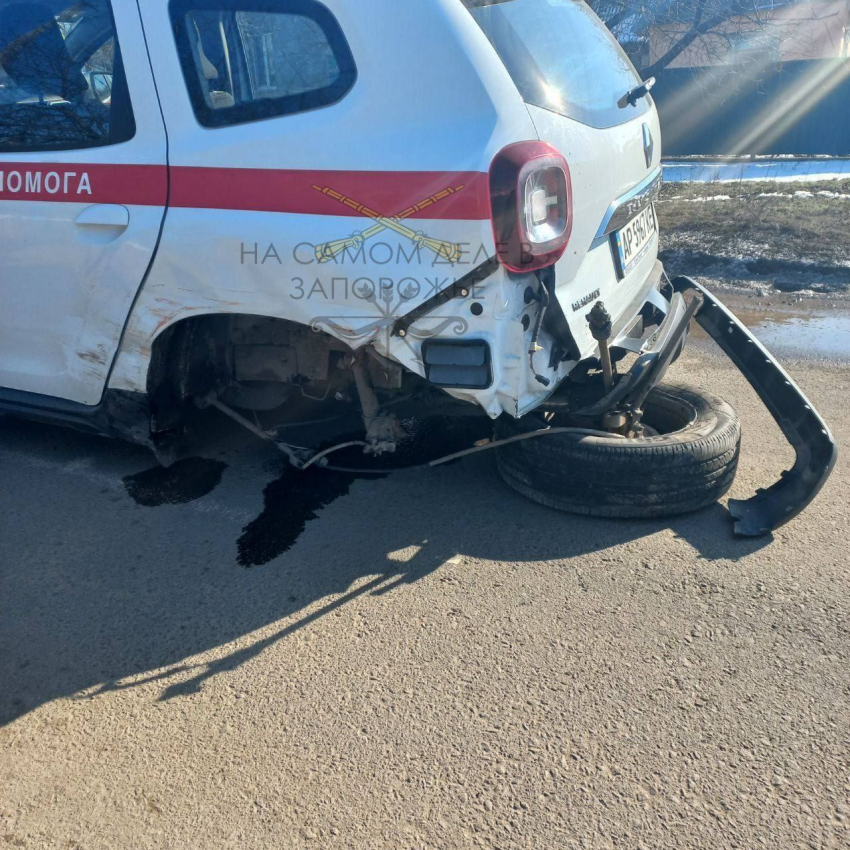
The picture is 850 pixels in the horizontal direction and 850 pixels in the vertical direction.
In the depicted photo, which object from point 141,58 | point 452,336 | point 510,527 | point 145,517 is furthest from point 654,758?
point 141,58

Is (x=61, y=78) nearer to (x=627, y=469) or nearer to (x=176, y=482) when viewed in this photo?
(x=176, y=482)

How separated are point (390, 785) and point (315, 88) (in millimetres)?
2227

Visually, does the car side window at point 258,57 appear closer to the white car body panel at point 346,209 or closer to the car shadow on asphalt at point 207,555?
the white car body panel at point 346,209

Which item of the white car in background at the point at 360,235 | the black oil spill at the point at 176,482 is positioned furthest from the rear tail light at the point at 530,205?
the black oil spill at the point at 176,482

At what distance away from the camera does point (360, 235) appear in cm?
273

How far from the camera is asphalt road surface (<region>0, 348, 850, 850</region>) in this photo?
6.53 feet

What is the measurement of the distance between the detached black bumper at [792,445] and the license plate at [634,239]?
1.96ft

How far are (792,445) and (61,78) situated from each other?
130 inches

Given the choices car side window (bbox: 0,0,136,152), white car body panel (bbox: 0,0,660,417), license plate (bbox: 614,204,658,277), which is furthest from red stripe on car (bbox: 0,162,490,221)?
license plate (bbox: 614,204,658,277)

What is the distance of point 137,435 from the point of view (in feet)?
11.3

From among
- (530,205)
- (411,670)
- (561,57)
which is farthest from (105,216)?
(411,670)

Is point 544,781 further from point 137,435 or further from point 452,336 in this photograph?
point 137,435

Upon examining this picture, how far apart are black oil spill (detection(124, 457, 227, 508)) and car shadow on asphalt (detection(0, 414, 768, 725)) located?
0.08 ft

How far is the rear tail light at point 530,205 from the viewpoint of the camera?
2562 millimetres
